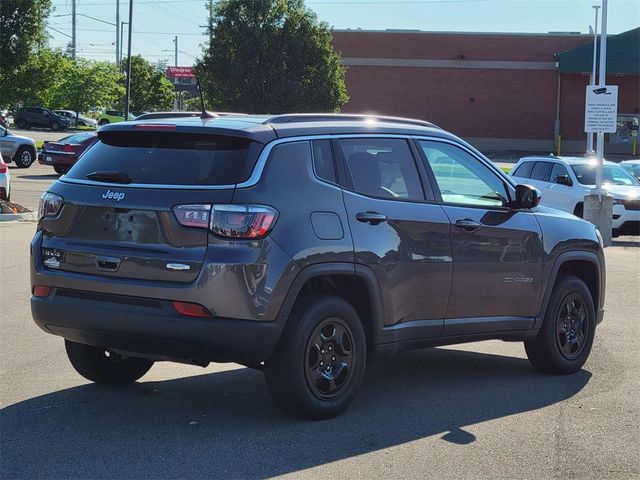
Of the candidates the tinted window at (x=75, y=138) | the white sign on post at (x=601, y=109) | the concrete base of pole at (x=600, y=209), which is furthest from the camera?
the tinted window at (x=75, y=138)

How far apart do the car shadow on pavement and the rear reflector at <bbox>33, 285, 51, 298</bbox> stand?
769mm

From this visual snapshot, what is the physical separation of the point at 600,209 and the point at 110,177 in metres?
15.2

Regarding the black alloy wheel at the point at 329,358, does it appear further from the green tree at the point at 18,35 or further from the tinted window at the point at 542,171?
the green tree at the point at 18,35

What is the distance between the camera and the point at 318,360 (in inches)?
235

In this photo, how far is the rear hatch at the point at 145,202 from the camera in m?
5.56

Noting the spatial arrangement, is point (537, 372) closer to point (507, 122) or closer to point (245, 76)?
point (245, 76)

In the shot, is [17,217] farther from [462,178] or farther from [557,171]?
[462,178]

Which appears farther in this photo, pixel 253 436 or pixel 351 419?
pixel 351 419

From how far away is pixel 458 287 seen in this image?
22.4ft

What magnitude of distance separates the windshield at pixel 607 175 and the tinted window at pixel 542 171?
21.1 inches

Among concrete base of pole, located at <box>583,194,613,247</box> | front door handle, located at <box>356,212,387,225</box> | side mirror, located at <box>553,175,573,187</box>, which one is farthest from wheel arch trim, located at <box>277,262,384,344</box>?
side mirror, located at <box>553,175,573,187</box>

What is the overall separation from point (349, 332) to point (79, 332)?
5.47 feet

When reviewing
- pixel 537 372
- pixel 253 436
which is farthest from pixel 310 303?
pixel 537 372

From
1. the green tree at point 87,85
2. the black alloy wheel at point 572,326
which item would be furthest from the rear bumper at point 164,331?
the green tree at point 87,85
